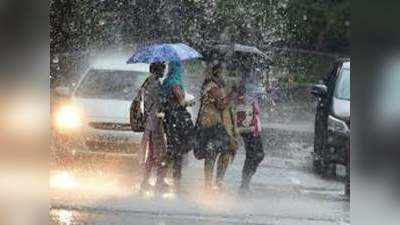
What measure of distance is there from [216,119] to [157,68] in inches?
24.9

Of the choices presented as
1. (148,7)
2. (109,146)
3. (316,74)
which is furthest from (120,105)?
(316,74)

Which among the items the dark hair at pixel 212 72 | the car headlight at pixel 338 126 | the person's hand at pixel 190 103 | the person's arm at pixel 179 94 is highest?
the dark hair at pixel 212 72

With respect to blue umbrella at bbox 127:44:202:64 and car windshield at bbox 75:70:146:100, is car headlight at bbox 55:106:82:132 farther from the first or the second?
blue umbrella at bbox 127:44:202:64

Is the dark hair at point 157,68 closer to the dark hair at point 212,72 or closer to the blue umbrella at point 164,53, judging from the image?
the blue umbrella at point 164,53

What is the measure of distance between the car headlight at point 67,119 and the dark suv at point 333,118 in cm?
191

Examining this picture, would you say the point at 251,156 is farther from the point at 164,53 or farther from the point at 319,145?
the point at 164,53

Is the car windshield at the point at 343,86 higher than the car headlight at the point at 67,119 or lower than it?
higher

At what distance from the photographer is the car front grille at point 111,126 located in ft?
17.1

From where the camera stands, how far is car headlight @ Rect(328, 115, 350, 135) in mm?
5192

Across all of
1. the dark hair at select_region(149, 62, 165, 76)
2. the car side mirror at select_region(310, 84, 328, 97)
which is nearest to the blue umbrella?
the dark hair at select_region(149, 62, 165, 76)

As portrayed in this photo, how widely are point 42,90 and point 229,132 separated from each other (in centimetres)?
156

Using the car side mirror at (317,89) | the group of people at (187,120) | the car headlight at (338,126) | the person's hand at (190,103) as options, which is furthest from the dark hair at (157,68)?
the car headlight at (338,126)

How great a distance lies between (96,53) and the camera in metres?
5.25

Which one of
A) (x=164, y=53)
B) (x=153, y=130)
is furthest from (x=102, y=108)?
(x=164, y=53)
